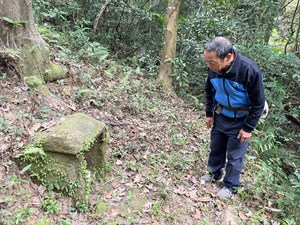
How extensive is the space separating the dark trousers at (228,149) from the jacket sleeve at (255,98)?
0.22 meters

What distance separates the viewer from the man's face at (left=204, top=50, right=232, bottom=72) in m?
3.73

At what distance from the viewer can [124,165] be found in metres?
4.70

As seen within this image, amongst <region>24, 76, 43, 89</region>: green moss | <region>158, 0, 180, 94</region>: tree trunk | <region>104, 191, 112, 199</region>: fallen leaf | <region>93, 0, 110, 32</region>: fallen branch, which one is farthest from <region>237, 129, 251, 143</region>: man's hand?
<region>93, 0, 110, 32</region>: fallen branch

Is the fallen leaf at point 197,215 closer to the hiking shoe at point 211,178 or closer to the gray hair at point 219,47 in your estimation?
the hiking shoe at point 211,178

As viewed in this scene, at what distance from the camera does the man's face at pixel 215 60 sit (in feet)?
12.2

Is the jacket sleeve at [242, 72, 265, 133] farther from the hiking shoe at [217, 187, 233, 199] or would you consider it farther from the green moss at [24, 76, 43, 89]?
the green moss at [24, 76, 43, 89]

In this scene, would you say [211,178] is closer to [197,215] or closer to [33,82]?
[197,215]

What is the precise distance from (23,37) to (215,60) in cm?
352

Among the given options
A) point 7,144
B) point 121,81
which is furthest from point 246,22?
point 7,144

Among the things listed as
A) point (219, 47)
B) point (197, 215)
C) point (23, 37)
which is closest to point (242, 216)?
point (197, 215)

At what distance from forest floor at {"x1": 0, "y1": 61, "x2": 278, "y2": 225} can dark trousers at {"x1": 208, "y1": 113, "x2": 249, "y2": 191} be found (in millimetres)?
317

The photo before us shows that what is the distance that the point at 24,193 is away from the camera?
3.49 meters

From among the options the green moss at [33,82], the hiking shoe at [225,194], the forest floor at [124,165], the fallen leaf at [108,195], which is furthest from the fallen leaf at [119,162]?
the green moss at [33,82]

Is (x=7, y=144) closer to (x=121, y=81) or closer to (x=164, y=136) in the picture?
(x=164, y=136)
